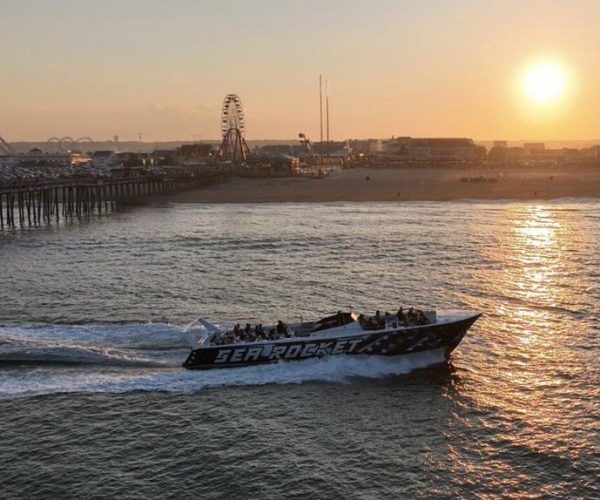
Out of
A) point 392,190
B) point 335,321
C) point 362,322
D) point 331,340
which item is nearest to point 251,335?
point 331,340

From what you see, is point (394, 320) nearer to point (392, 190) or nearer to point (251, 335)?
point (251, 335)

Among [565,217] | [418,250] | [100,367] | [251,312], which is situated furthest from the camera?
[565,217]

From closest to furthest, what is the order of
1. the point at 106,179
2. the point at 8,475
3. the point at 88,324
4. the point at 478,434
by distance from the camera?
the point at 8,475
the point at 478,434
the point at 88,324
the point at 106,179

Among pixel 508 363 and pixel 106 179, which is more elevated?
pixel 106 179

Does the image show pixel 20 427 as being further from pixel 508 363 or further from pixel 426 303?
pixel 426 303

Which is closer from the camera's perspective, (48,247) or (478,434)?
(478,434)

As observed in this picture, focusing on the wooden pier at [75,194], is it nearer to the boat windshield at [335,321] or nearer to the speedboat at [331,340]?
the speedboat at [331,340]

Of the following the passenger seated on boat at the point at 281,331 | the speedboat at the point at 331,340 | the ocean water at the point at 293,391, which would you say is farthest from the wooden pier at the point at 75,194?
the passenger seated on boat at the point at 281,331

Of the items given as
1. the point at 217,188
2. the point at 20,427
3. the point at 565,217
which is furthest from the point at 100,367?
the point at 217,188
